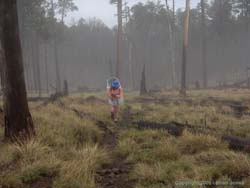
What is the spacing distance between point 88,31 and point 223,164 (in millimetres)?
67822

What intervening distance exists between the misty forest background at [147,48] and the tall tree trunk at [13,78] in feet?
105

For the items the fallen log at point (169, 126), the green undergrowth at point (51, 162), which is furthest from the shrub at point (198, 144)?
the green undergrowth at point (51, 162)

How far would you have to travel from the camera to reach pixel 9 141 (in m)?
6.66

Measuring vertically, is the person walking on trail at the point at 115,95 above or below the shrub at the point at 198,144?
above

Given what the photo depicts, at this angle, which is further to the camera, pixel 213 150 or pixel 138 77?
pixel 138 77

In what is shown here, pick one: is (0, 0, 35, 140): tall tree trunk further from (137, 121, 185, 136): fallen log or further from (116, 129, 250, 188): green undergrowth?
(137, 121, 185, 136): fallen log

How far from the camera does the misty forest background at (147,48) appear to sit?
47.3 metres

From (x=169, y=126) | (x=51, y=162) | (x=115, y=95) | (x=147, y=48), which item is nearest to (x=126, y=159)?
(x=51, y=162)

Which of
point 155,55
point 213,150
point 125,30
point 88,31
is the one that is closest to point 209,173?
point 213,150

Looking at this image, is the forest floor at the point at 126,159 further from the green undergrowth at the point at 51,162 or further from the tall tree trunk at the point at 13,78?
the tall tree trunk at the point at 13,78

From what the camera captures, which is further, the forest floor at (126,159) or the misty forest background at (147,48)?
the misty forest background at (147,48)

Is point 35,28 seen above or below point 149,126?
above

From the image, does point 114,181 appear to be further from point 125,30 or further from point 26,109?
point 125,30

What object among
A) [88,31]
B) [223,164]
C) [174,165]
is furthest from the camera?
[88,31]
